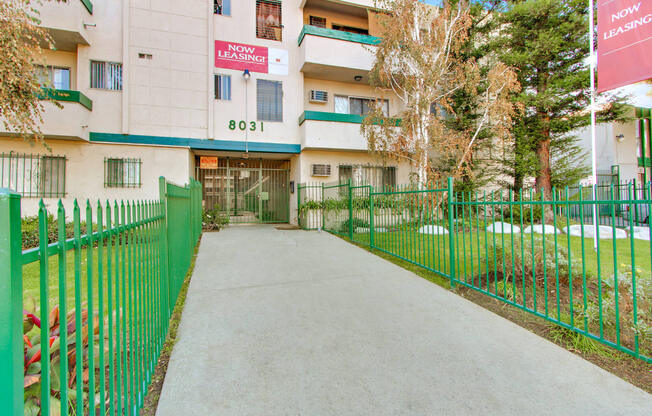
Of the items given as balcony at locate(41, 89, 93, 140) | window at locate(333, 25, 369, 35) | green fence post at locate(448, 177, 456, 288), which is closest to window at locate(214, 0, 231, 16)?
window at locate(333, 25, 369, 35)

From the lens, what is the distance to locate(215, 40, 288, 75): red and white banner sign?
1231 centimetres

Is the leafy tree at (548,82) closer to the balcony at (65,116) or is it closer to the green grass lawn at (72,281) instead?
the green grass lawn at (72,281)

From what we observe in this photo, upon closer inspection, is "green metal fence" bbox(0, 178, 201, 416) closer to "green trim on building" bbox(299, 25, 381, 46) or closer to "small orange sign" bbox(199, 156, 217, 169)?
"small orange sign" bbox(199, 156, 217, 169)

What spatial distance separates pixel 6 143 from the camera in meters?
9.92

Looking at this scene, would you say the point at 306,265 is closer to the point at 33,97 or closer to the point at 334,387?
the point at 334,387

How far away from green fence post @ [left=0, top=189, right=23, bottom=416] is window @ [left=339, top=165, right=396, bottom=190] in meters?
12.9

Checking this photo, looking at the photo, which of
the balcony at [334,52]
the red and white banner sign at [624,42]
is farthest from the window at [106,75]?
the red and white banner sign at [624,42]

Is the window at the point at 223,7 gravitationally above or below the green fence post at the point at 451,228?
above

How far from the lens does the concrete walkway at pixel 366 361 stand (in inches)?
90.6

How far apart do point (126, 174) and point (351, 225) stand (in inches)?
333

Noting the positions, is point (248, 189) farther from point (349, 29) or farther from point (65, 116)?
point (349, 29)

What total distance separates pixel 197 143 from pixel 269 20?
6.13 m

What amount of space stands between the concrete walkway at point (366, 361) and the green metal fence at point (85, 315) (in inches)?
18.5

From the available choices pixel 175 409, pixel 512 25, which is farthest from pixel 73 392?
pixel 512 25
